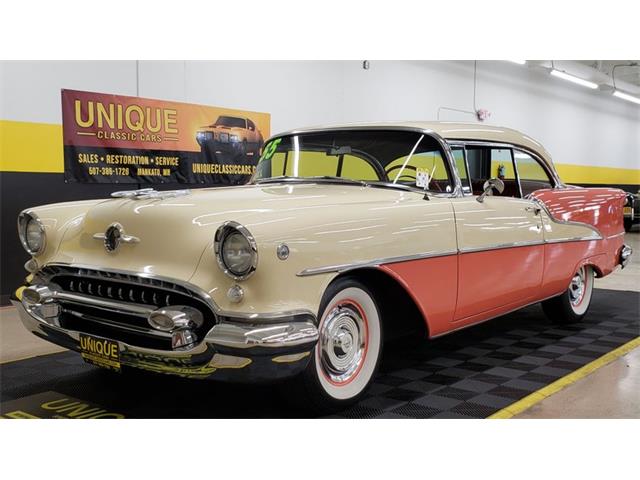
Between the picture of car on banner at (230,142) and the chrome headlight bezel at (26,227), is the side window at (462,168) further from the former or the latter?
the picture of car on banner at (230,142)

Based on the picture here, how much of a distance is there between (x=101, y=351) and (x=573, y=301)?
3.82 metres

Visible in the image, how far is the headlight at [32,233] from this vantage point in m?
3.21

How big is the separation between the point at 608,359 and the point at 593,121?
46.2 feet

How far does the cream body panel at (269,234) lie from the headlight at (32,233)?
7 cm

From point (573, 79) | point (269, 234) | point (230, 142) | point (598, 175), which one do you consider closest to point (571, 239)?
point (269, 234)

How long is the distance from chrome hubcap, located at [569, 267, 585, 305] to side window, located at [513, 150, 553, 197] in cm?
78

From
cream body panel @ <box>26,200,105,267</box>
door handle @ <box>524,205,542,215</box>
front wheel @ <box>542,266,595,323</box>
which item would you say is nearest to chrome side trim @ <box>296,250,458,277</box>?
door handle @ <box>524,205,542,215</box>

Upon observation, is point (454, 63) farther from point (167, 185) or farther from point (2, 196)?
point (2, 196)

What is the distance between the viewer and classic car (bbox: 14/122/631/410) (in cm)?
247

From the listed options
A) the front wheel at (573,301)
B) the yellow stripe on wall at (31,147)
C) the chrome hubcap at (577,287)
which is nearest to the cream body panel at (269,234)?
the front wheel at (573,301)

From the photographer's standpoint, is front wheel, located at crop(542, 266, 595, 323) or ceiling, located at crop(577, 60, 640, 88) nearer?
front wheel, located at crop(542, 266, 595, 323)

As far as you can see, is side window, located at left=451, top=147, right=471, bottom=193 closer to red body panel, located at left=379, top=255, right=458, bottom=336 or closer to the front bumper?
red body panel, located at left=379, top=255, right=458, bottom=336

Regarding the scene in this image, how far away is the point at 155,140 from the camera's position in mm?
6805
